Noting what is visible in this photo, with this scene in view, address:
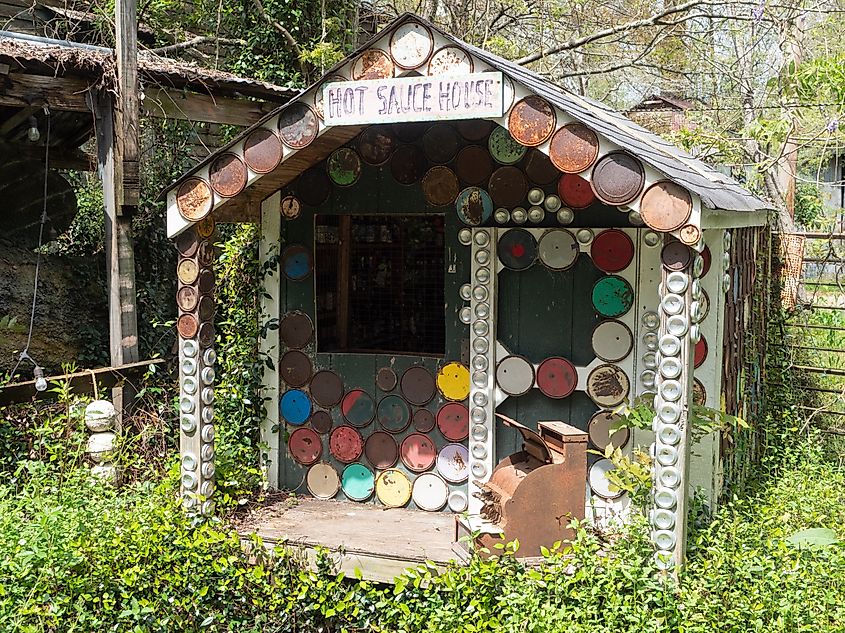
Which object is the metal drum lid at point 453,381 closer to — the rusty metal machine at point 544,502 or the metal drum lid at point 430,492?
the metal drum lid at point 430,492

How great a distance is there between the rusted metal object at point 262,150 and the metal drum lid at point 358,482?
256 cm

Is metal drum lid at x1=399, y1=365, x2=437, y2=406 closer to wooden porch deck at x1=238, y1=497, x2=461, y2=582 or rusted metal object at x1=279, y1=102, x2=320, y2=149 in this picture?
wooden porch deck at x1=238, y1=497, x2=461, y2=582

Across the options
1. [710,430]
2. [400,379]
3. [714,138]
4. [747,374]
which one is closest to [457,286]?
[400,379]

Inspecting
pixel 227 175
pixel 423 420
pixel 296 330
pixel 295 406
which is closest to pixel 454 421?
pixel 423 420

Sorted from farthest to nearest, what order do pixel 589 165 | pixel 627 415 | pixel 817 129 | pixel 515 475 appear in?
pixel 817 129 < pixel 515 475 < pixel 627 415 < pixel 589 165

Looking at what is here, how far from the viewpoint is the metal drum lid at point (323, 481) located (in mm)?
6734

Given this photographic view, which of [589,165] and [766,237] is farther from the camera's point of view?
[766,237]

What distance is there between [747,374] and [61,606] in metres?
5.49

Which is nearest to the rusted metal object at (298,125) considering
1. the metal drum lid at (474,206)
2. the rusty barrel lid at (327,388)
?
the metal drum lid at (474,206)

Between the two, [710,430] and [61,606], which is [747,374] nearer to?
[710,430]

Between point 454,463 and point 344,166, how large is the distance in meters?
2.41

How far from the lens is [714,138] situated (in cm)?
934

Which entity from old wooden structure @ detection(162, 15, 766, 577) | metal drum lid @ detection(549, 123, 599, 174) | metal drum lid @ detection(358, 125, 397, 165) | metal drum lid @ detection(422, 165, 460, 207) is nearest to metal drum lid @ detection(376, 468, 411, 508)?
old wooden structure @ detection(162, 15, 766, 577)

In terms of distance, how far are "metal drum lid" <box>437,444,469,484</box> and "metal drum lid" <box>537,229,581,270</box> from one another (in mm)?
1523
